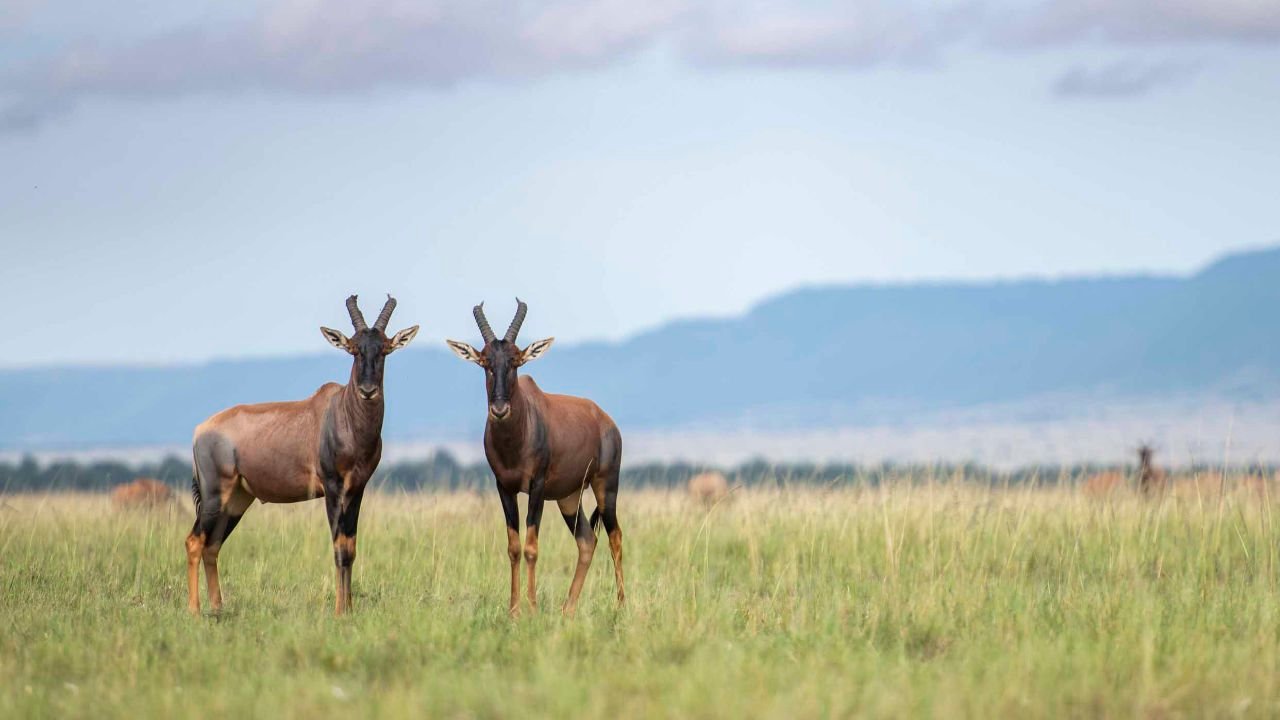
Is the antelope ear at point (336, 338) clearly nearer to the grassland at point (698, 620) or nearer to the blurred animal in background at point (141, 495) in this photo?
the grassland at point (698, 620)

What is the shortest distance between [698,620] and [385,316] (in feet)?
12.8

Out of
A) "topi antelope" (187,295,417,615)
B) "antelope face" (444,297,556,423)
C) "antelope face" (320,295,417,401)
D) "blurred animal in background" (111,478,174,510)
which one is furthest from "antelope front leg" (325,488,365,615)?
"blurred animal in background" (111,478,174,510)

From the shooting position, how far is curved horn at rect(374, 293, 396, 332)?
12948 mm

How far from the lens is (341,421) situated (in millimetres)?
12859

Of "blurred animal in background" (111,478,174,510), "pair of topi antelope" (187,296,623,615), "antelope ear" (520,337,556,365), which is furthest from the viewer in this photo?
"blurred animal in background" (111,478,174,510)

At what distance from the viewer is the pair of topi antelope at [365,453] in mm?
12547

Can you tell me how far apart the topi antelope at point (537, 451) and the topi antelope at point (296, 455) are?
840mm

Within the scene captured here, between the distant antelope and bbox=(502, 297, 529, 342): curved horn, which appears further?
the distant antelope

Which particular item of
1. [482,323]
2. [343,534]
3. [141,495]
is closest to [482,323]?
[482,323]

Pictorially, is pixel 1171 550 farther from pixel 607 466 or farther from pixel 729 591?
pixel 607 466

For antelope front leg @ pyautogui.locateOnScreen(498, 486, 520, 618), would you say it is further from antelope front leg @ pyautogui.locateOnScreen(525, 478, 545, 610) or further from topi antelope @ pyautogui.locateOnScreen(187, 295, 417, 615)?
topi antelope @ pyautogui.locateOnScreen(187, 295, 417, 615)

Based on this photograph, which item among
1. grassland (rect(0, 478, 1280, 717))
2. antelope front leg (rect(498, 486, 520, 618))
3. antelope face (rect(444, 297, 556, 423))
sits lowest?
grassland (rect(0, 478, 1280, 717))

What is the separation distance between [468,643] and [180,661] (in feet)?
5.61

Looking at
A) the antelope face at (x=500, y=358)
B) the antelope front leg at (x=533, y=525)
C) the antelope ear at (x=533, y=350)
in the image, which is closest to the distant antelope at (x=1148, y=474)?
the antelope ear at (x=533, y=350)
